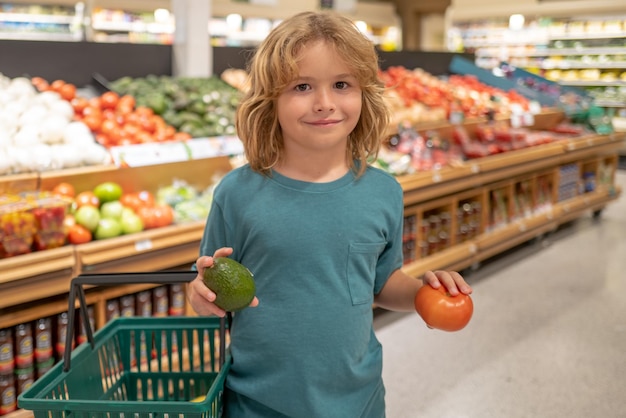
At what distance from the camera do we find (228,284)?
1.11m

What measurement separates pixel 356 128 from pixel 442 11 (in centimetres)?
1223

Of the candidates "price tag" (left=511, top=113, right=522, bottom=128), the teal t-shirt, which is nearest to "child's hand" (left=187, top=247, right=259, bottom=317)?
the teal t-shirt

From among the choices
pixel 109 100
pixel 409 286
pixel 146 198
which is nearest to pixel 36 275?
pixel 146 198

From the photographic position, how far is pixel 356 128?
1491mm

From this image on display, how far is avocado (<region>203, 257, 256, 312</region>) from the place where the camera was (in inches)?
44.0

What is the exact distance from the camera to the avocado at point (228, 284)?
112 cm

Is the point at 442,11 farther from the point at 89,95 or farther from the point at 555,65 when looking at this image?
the point at 89,95

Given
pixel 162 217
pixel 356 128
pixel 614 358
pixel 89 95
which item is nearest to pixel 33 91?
pixel 89 95

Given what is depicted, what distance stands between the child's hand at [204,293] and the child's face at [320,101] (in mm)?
301

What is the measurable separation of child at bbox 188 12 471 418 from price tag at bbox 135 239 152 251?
4.34 ft

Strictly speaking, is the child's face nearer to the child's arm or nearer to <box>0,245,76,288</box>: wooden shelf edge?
the child's arm

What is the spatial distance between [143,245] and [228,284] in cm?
165

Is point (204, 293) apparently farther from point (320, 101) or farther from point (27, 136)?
point (27, 136)

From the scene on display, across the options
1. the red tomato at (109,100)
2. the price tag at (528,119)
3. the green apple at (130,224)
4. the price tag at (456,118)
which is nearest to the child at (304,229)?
the green apple at (130,224)
